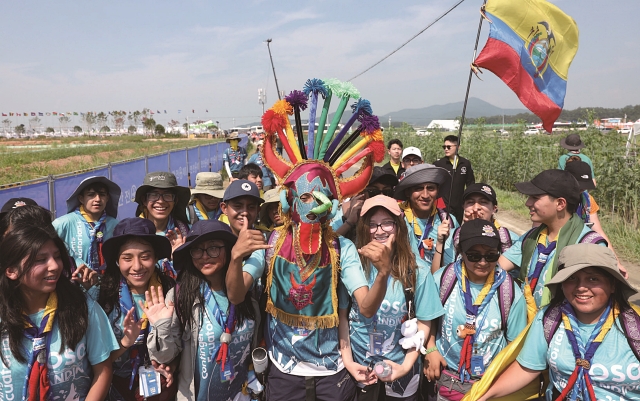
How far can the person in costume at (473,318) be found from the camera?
269 centimetres

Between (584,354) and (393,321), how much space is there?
3.32 ft

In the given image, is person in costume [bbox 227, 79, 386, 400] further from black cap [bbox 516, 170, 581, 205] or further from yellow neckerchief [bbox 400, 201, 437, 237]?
black cap [bbox 516, 170, 581, 205]

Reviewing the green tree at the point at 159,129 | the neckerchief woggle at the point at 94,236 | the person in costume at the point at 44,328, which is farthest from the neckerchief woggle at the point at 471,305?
the green tree at the point at 159,129

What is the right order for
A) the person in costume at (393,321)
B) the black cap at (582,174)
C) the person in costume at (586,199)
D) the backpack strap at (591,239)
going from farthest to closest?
the black cap at (582,174) < the person in costume at (586,199) < the backpack strap at (591,239) < the person in costume at (393,321)

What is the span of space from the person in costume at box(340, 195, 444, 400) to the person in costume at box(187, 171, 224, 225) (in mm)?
2546

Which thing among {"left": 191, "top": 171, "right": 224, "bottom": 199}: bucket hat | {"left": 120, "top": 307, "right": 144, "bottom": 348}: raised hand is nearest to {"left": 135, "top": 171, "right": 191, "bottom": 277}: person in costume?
{"left": 191, "top": 171, "right": 224, "bottom": 199}: bucket hat

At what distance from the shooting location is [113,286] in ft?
9.23

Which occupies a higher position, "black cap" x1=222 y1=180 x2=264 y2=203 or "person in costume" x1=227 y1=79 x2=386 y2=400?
"black cap" x1=222 y1=180 x2=264 y2=203

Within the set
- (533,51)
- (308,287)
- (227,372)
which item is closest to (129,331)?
(227,372)

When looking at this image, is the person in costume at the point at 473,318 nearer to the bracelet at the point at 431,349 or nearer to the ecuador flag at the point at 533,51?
the bracelet at the point at 431,349

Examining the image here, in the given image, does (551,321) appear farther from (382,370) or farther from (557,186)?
(557,186)

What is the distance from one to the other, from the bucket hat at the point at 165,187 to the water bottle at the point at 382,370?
2477 millimetres

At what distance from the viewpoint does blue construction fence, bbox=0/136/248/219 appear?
230 inches

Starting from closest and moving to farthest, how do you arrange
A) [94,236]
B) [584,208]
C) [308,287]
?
[308,287], [94,236], [584,208]
